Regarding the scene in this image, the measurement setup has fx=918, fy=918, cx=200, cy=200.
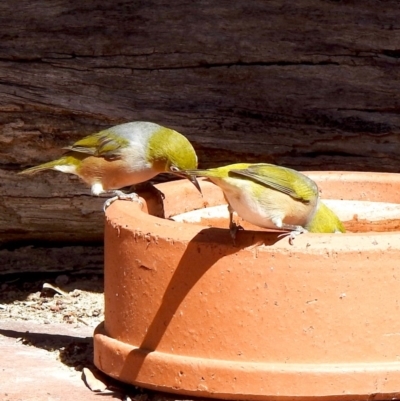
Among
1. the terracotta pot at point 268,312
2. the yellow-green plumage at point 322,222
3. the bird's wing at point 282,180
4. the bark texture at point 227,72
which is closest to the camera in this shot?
the terracotta pot at point 268,312

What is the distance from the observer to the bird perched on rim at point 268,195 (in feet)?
13.2

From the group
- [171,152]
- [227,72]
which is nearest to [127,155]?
[171,152]

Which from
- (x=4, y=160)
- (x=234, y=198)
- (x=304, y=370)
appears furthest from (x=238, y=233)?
(x=4, y=160)

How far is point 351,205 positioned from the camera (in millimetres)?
5316

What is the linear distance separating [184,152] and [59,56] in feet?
4.12

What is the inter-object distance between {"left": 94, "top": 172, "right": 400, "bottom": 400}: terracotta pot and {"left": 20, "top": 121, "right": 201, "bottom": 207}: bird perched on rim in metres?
1.32

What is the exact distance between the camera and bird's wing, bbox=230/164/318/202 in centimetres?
415

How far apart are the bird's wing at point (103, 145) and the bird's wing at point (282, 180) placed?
1.49 metres

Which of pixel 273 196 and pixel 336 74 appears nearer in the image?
pixel 273 196

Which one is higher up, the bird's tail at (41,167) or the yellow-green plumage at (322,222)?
the yellow-green plumage at (322,222)

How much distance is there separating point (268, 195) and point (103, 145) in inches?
69.8

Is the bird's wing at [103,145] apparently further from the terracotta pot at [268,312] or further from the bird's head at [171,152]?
the terracotta pot at [268,312]

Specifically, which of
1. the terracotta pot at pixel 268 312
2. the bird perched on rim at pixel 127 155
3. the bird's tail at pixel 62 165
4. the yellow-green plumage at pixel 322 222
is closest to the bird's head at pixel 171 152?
the bird perched on rim at pixel 127 155

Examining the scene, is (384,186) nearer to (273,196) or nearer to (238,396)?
(273,196)
